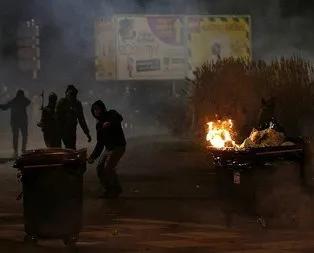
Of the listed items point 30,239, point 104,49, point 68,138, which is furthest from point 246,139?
point 104,49

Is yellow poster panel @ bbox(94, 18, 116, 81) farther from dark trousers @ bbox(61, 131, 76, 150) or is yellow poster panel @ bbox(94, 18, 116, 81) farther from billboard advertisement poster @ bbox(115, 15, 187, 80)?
dark trousers @ bbox(61, 131, 76, 150)

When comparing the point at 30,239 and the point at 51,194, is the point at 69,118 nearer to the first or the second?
the point at 30,239

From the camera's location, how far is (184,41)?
23.0m

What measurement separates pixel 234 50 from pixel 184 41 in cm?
144

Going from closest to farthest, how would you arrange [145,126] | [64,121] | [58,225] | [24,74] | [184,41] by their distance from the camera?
1. [58,225]
2. [64,121]
3. [184,41]
4. [145,126]
5. [24,74]

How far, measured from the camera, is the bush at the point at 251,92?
15.9 meters

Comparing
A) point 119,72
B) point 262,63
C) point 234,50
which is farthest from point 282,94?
point 119,72

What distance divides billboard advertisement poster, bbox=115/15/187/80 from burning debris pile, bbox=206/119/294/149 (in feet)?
42.2

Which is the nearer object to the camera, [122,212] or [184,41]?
[122,212]

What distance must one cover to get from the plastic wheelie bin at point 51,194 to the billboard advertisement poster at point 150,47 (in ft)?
48.9

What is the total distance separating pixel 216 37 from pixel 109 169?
13.0 m

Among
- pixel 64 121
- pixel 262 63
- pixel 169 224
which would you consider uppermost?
pixel 262 63

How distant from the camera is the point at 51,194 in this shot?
7.31 m

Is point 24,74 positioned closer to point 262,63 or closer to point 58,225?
point 262,63
